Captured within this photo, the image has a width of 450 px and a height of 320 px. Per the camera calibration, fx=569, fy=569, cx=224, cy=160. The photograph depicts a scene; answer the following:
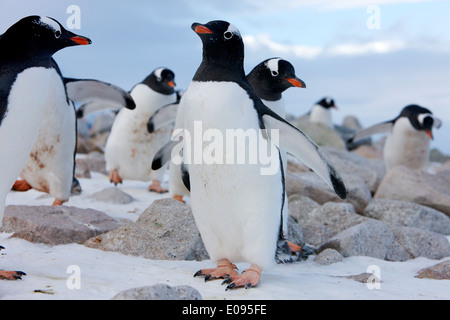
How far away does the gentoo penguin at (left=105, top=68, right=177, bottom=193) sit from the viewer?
6.88m

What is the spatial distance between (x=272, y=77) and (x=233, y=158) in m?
1.39

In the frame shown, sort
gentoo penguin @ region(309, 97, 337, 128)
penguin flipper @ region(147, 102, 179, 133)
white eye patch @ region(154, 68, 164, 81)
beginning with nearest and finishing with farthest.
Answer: penguin flipper @ region(147, 102, 179, 133) → white eye patch @ region(154, 68, 164, 81) → gentoo penguin @ region(309, 97, 337, 128)

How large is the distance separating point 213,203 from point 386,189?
15.9 ft

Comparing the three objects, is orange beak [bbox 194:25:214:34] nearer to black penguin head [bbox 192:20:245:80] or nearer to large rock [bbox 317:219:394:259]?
black penguin head [bbox 192:20:245:80]

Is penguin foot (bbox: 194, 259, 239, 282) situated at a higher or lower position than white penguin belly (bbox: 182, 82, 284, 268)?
lower

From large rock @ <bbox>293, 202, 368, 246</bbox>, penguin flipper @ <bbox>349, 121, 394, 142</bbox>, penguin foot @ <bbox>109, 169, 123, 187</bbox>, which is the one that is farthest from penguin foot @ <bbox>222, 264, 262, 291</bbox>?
penguin flipper @ <bbox>349, 121, 394, 142</bbox>

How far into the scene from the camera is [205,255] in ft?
13.9

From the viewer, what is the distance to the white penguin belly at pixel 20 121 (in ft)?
10.3

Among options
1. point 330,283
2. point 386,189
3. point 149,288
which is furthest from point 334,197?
point 149,288

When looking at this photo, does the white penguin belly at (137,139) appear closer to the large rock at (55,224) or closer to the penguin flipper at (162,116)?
the penguin flipper at (162,116)

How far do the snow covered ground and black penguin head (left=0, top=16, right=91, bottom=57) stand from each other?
1280mm

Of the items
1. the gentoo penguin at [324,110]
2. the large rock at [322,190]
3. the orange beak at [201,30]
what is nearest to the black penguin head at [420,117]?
the large rock at [322,190]

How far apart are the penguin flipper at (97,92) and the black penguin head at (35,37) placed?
189 cm
